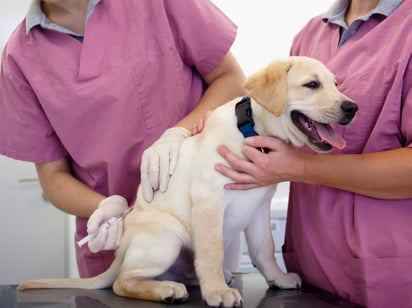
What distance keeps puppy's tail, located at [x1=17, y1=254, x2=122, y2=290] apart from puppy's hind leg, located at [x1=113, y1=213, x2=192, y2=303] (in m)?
0.06

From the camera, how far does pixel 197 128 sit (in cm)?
111

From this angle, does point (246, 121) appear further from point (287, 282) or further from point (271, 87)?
point (287, 282)

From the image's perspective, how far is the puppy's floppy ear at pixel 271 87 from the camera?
0.88 m

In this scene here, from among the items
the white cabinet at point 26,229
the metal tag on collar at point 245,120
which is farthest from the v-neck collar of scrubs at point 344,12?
the white cabinet at point 26,229

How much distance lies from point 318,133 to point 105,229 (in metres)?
0.46

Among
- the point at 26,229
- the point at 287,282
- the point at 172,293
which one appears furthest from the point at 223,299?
the point at 26,229

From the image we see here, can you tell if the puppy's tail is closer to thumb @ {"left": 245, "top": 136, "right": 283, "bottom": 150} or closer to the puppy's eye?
thumb @ {"left": 245, "top": 136, "right": 283, "bottom": 150}

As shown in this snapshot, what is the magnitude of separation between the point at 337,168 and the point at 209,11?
57cm

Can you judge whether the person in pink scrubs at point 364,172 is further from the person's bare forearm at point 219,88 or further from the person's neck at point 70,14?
the person's neck at point 70,14

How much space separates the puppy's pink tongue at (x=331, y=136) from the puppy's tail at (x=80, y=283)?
18.8 inches

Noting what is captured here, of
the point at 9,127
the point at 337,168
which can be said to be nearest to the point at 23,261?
the point at 9,127

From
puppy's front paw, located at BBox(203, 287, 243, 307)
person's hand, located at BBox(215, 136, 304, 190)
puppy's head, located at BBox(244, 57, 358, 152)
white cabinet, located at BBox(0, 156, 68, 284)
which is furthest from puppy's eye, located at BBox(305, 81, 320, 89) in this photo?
white cabinet, located at BBox(0, 156, 68, 284)

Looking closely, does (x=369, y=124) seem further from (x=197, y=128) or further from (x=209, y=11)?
(x=209, y=11)

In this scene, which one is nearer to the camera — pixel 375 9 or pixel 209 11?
pixel 375 9
